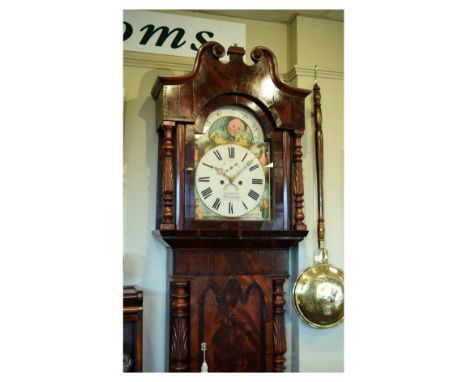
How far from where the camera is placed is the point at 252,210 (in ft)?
5.74

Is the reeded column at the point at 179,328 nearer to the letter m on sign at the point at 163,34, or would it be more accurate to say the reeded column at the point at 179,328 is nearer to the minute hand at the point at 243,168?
the minute hand at the point at 243,168

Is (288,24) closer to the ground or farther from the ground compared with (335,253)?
farther from the ground

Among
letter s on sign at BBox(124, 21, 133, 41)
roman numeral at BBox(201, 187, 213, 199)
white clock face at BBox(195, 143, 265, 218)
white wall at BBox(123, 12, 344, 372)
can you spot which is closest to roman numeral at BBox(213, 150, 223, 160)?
white clock face at BBox(195, 143, 265, 218)

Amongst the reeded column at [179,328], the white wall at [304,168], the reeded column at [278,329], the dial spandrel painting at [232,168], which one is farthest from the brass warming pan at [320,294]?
the reeded column at [179,328]

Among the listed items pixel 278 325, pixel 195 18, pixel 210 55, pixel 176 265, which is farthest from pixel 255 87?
pixel 278 325

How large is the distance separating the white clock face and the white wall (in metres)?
0.27

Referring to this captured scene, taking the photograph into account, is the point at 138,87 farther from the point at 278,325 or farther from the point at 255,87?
the point at 278,325

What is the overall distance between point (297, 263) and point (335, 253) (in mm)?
189

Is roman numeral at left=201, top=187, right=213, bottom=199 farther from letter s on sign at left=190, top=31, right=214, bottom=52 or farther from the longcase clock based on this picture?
letter s on sign at left=190, top=31, right=214, bottom=52

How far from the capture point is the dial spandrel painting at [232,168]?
1719 millimetres

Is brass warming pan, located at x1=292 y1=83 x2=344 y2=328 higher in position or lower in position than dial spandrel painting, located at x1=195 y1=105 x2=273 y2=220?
lower

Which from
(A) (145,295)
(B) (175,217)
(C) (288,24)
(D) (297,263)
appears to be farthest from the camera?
(C) (288,24)

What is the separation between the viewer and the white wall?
184 centimetres

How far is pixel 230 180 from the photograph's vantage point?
174cm
